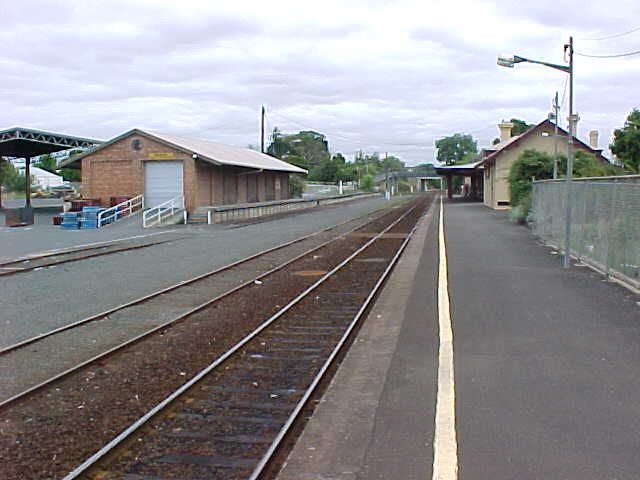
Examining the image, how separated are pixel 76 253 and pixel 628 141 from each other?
43511mm

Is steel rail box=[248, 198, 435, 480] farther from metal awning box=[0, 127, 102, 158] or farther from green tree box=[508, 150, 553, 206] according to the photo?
metal awning box=[0, 127, 102, 158]

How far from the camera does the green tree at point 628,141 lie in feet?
179

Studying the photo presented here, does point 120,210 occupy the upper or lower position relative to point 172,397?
upper

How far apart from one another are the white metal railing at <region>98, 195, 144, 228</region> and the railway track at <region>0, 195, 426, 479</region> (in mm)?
25277

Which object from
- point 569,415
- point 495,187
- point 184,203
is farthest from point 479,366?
point 495,187

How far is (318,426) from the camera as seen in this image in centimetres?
647

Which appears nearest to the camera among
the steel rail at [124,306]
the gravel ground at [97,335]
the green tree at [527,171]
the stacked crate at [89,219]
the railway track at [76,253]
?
the gravel ground at [97,335]

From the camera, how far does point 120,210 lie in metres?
41.4

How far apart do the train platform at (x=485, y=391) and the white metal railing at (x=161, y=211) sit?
83.9 feet

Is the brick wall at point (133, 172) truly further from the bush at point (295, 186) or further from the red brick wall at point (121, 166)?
the bush at point (295, 186)

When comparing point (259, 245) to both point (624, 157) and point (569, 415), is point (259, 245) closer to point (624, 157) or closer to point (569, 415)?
point (569, 415)

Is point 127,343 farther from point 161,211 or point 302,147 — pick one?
point 302,147

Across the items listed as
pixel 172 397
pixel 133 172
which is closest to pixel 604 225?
pixel 172 397

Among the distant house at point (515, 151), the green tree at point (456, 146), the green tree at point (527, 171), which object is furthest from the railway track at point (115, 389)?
the green tree at point (456, 146)
